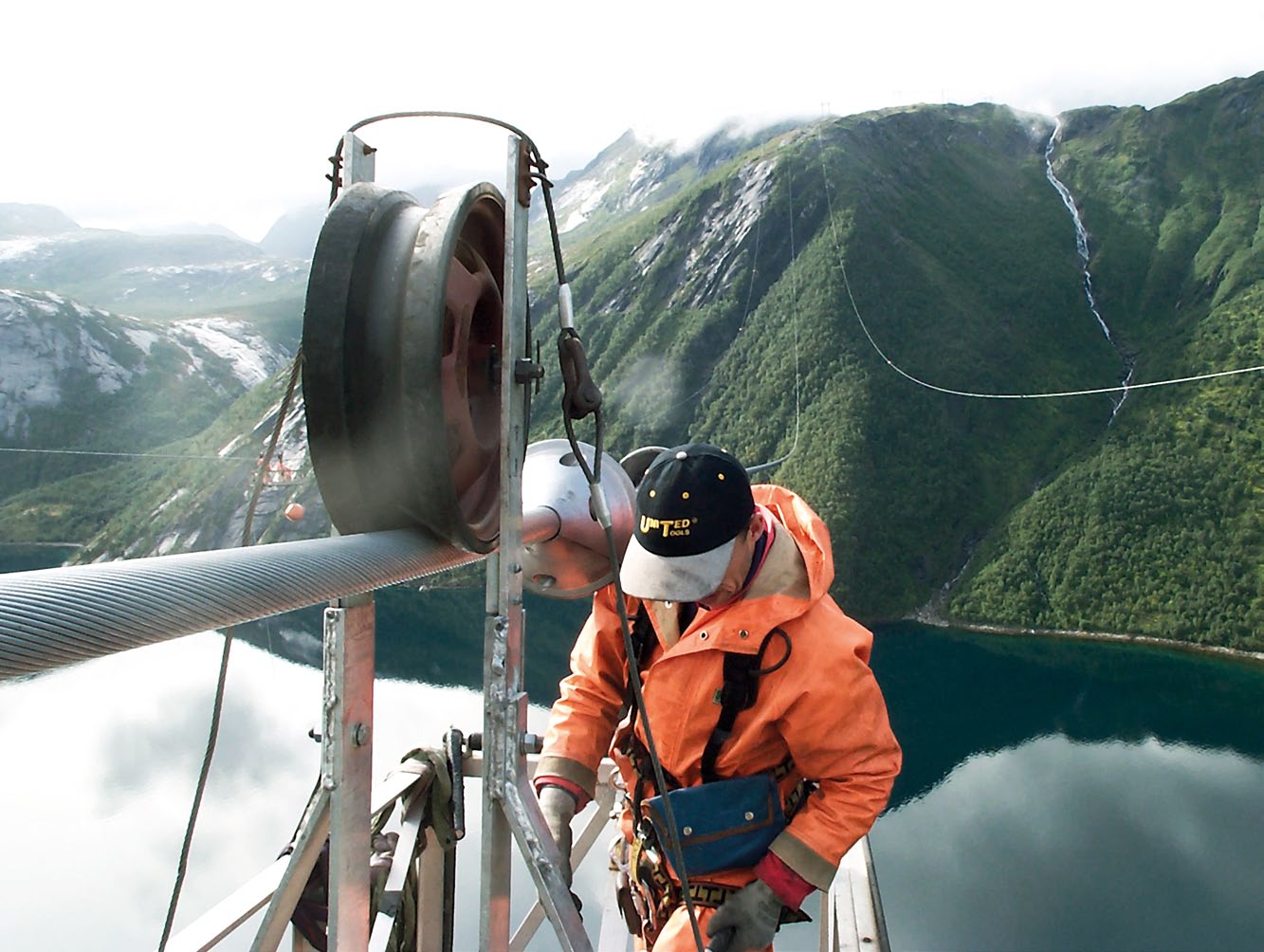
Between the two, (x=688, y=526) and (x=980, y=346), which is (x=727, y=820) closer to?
(x=688, y=526)

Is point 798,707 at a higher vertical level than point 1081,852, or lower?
higher

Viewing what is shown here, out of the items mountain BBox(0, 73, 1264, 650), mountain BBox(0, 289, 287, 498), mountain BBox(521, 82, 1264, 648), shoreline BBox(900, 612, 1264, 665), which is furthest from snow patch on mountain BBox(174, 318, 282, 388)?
shoreline BBox(900, 612, 1264, 665)

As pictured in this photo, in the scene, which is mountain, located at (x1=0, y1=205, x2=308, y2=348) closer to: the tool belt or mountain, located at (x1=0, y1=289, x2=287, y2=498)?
mountain, located at (x1=0, y1=289, x2=287, y2=498)

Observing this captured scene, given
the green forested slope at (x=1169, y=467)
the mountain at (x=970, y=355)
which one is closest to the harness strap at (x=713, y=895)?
the mountain at (x=970, y=355)

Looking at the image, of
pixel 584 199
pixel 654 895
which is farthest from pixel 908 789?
pixel 584 199

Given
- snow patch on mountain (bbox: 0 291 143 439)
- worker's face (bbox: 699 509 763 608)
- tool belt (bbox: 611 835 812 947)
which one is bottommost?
snow patch on mountain (bbox: 0 291 143 439)
